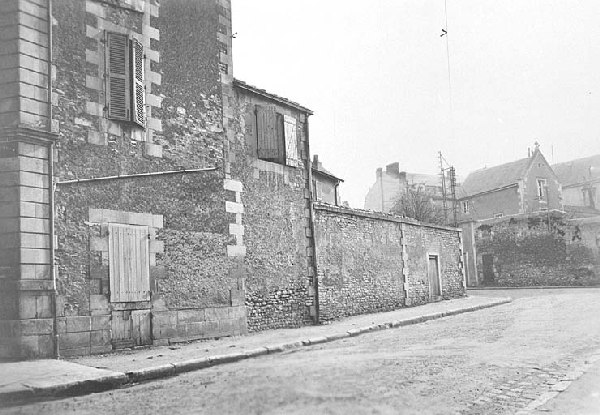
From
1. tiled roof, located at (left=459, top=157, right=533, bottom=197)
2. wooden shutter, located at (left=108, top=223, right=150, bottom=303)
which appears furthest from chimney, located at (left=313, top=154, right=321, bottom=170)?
wooden shutter, located at (left=108, top=223, right=150, bottom=303)

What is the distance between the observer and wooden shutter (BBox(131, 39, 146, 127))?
11180 millimetres

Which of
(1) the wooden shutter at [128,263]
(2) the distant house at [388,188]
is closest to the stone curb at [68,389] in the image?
(1) the wooden shutter at [128,263]

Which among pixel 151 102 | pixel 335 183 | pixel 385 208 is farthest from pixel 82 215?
pixel 385 208

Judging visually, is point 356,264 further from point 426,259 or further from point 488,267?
point 488,267

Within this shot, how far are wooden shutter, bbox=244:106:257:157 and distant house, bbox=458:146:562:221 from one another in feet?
120

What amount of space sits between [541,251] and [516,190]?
46.8 feet

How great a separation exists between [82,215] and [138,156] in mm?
1729

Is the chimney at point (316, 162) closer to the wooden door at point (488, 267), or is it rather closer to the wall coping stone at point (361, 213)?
the wooden door at point (488, 267)

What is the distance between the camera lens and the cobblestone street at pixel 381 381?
537cm

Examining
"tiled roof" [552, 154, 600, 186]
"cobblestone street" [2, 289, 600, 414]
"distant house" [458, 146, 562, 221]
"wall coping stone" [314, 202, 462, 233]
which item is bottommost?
"cobblestone street" [2, 289, 600, 414]

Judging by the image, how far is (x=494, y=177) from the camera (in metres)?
51.6

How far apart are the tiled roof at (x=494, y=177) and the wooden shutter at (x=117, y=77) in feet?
140

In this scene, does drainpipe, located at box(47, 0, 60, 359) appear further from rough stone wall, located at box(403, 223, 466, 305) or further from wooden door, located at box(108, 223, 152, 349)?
rough stone wall, located at box(403, 223, 466, 305)

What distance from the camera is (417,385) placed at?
6.17 meters
